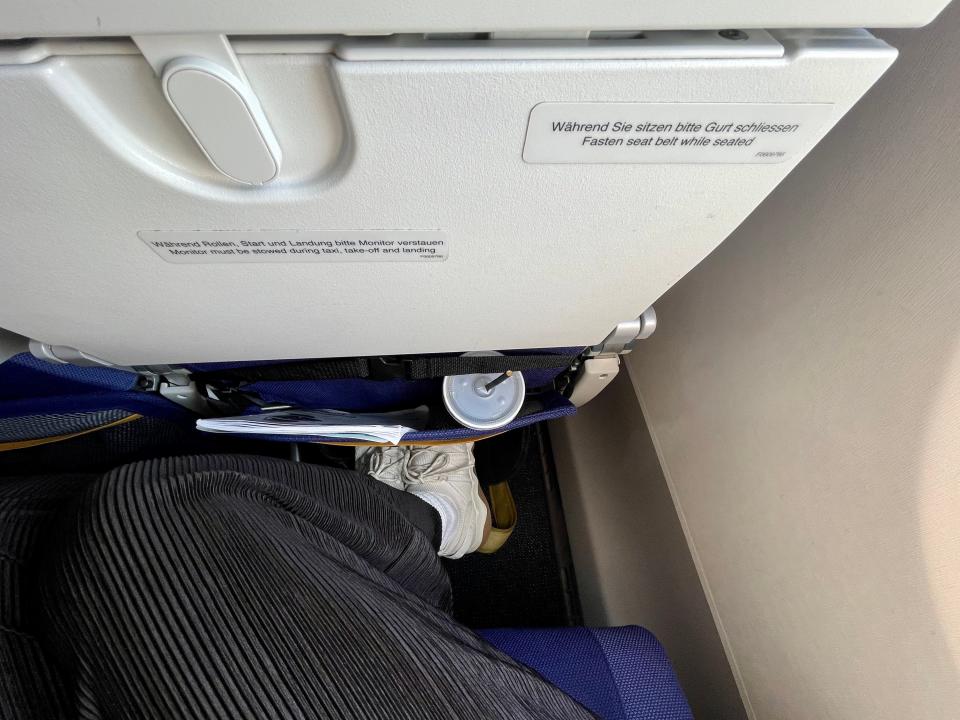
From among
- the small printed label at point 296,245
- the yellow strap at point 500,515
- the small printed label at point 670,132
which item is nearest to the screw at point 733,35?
the small printed label at point 670,132

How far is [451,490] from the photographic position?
38.6 inches

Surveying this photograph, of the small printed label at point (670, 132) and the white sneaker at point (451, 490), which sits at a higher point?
the small printed label at point (670, 132)

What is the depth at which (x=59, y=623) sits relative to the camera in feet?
1.16

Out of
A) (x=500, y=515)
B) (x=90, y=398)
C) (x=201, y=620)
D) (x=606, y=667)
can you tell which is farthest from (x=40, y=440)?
(x=500, y=515)

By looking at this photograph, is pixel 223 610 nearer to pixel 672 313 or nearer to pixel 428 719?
pixel 428 719

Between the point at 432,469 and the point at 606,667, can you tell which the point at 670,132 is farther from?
the point at 432,469

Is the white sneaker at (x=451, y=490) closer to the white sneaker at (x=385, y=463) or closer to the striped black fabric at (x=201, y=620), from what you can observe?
the white sneaker at (x=385, y=463)

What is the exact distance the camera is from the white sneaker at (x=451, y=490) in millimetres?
946

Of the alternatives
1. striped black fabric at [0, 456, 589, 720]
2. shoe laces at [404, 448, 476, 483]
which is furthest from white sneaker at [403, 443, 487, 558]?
striped black fabric at [0, 456, 589, 720]

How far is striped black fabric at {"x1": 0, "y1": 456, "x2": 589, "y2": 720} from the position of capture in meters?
0.34

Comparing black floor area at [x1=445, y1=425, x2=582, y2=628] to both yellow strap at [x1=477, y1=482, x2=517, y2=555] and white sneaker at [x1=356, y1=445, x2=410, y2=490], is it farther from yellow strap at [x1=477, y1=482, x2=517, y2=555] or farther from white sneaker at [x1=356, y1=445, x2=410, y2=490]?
white sneaker at [x1=356, y1=445, x2=410, y2=490]

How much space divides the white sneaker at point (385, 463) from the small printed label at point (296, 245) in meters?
0.67

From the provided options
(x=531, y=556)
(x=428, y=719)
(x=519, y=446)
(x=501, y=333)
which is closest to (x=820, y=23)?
(x=501, y=333)

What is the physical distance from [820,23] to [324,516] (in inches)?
21.4
